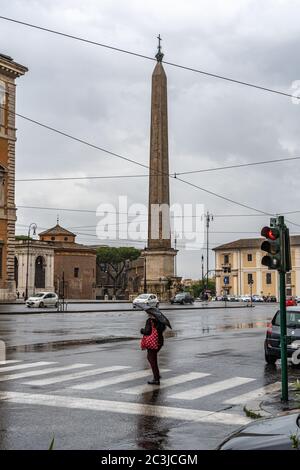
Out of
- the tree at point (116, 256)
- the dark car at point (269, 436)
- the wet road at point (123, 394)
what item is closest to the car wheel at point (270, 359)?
the wet road at point (123, 394)

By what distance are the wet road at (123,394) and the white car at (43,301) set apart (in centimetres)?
3264

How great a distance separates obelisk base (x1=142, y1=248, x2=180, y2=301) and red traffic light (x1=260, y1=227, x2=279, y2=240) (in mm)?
45366

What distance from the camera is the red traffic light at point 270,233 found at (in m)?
10.5

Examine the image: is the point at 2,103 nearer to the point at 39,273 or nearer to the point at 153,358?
the point at 39,273

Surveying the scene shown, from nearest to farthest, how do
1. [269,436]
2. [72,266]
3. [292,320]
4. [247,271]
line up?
[269,436] → [292,320] → [72,266] → [247,271]

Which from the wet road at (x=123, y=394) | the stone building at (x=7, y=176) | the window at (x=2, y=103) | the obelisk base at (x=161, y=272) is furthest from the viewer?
the obelisk base at (x=161, y=272)

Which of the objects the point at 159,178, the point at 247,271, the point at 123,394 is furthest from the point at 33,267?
the point at 123,394

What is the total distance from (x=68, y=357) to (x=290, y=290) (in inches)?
4169

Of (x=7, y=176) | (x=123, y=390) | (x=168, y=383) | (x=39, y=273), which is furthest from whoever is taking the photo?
(x=39, y=273)

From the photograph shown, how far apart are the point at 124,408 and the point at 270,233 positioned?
11.5ft

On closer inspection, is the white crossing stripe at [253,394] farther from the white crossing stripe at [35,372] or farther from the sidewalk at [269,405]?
the white crossing stripe at [35,372]

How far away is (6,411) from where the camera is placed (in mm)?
9219

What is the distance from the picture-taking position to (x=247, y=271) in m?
124
